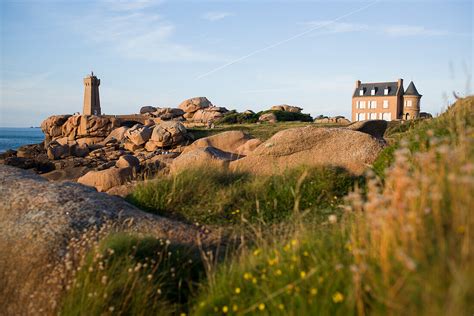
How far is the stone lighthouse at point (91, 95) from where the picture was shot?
2904 inches

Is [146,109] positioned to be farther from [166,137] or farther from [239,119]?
[166,137]

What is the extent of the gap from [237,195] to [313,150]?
2929mm

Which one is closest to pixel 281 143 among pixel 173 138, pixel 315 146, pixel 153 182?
pixel 315 146

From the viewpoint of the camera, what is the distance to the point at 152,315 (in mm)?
4531

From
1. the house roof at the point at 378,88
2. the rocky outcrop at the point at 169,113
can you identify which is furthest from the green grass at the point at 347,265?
the house roof at the point at 378,88

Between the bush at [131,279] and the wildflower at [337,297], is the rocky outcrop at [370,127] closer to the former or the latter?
the bush at [131,279]

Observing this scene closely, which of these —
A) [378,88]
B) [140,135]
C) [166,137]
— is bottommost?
[166,137]

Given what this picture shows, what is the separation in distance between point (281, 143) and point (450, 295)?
8233 millimetres

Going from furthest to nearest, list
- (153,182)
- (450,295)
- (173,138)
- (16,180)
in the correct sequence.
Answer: (173,138) → (153,182) → (16,180) → (450,295)

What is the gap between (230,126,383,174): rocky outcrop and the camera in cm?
995

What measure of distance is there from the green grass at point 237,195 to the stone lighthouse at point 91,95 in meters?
67.9

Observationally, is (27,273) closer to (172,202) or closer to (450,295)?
(172,202)

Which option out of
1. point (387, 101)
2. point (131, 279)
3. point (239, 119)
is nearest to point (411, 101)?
point (387, 101)

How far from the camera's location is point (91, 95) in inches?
2904
